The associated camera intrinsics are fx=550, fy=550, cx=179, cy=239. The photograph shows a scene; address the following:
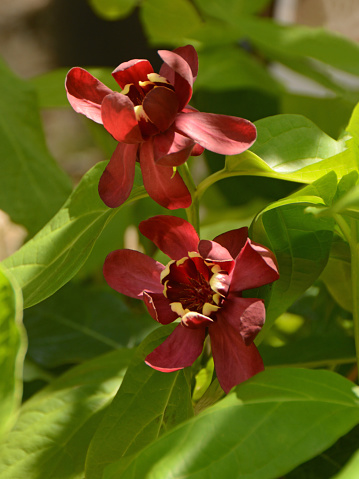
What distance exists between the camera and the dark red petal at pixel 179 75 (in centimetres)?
25

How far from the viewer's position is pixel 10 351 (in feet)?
0.66

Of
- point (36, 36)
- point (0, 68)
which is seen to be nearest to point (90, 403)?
point (0, 68)

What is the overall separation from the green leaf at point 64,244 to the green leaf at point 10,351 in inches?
2.7

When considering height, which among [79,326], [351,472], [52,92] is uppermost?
[351,472]

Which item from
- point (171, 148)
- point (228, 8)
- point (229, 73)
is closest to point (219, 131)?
point (171, 148)

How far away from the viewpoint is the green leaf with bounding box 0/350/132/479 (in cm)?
33

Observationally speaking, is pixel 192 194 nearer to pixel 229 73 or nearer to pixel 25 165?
pixel 25 165

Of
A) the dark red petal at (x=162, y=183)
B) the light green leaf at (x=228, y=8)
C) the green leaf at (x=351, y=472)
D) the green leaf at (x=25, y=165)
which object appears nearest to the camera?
the green leaf at (x=351, y=472)

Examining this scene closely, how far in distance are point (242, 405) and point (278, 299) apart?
0.08 meters

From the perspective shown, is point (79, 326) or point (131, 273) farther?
point (79, 326)

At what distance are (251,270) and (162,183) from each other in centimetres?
6

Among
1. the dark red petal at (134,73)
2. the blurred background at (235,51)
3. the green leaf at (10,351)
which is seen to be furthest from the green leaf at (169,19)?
the green leaf at (10,351)

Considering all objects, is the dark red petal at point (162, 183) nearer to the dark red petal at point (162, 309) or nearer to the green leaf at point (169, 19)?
the dark red petal at point (162, 309)

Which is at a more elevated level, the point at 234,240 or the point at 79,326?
the point at 234,240
